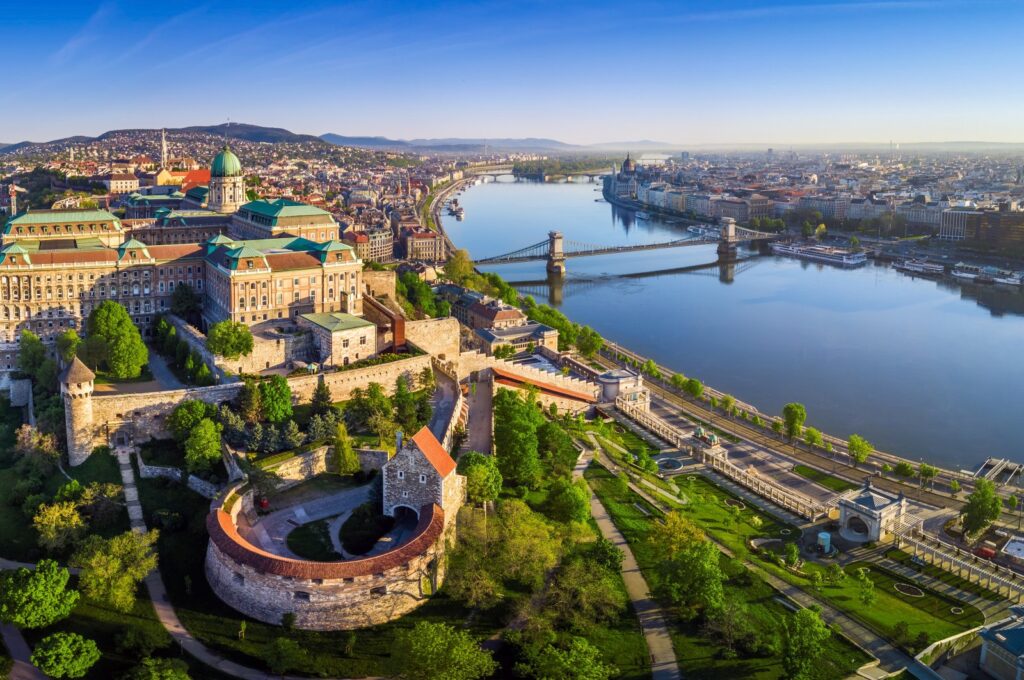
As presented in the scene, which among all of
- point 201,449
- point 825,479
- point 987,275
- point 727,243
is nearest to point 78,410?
point 201,449

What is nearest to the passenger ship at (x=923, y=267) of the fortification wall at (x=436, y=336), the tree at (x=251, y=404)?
the fortification wall at (x=436, y=336)

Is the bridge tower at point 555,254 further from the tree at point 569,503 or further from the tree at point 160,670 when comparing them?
the tree at point 160,670

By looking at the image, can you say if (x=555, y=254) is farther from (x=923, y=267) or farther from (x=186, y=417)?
(x=186, y=417)

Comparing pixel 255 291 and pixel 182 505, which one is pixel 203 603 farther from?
pixel 255 291

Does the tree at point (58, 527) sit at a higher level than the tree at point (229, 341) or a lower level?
lower

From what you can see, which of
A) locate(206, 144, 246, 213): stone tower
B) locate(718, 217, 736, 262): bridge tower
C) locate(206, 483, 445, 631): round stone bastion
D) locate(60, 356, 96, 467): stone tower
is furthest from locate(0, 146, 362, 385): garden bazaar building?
locate(718, 217, 736, 262): bridge tower
